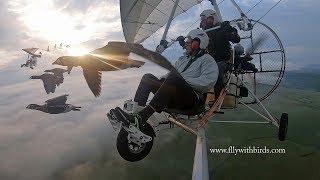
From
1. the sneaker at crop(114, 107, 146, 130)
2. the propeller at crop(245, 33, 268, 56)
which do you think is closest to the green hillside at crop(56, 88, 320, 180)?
the propeller at crop(245, 33, 268, 56)

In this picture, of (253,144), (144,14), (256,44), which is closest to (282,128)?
(256,44)

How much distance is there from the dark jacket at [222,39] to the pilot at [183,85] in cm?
154

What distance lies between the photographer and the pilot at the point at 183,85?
5305 millimetres

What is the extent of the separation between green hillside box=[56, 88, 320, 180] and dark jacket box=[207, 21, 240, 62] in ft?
180

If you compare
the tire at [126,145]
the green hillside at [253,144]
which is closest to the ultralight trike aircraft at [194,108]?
the tire at [126,145]

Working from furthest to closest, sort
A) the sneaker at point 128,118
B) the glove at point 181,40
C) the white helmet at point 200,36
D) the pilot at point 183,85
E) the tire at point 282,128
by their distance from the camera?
the tire at point 282,128 → the glove at point 181,40 → the white helmet at point 200,36 → the pilot at point 183,85 → the sneaker at point 128,118

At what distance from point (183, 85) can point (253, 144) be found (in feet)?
245

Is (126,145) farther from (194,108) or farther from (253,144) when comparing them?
(253,144)

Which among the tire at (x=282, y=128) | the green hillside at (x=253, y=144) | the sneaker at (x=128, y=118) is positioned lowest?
the green hillside at (x=253, y=144)

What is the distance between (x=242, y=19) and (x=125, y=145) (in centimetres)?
527

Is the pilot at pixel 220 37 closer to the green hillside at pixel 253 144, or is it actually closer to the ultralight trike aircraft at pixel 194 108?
the ultralight trike aircraft at pixel 194 108

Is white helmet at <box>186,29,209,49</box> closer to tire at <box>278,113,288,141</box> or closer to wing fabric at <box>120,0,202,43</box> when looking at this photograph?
tire at <box>278,113,288,141</box>

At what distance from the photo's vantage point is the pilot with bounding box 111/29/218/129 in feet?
17.4

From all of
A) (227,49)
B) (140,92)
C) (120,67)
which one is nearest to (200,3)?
(227,49)
